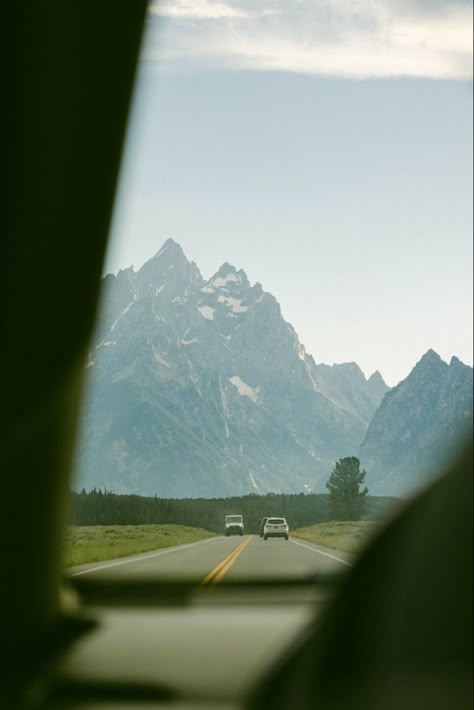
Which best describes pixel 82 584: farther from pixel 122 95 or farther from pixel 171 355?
pixel 171 355

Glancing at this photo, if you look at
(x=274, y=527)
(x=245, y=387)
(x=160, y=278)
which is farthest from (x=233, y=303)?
(x=160, y=278)

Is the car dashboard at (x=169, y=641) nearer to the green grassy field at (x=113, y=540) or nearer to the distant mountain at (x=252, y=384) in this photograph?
the distant mountain at (x=252, y=384)

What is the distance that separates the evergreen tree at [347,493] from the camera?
805cm

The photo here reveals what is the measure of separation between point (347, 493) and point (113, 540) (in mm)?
18095

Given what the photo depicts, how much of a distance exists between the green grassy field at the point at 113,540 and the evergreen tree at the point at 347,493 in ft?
15.7

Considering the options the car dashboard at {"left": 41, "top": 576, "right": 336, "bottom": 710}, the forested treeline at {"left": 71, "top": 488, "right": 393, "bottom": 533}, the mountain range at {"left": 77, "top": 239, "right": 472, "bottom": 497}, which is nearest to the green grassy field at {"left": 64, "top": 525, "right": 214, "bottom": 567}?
the forested treeline at {"left": 71, "top": 488, "right": 393, "bottom": 533}

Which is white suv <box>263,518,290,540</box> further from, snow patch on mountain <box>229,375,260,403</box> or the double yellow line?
the double yellow line

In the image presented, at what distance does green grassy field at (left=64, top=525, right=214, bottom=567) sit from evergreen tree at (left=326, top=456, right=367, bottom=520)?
4.79 meters

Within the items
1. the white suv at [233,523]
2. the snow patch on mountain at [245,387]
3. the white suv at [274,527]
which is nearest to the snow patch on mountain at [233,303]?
the snow patch on mountain at [245,387]

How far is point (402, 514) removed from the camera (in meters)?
1.37

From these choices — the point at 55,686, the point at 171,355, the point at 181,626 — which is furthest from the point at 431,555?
the point at 171,355

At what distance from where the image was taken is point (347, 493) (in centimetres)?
1731

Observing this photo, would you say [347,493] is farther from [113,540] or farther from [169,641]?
[113,540]

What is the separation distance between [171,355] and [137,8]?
172m
